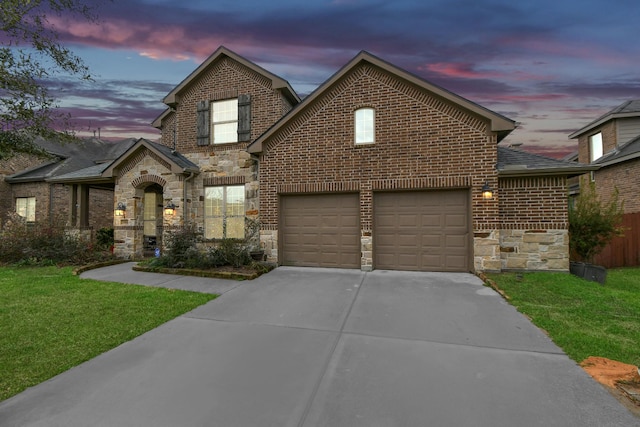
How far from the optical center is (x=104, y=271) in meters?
9.08

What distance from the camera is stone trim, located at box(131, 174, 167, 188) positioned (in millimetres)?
10938

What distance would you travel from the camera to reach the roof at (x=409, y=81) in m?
7.87

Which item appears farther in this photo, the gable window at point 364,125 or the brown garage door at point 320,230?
the brown garage door at point 320,230

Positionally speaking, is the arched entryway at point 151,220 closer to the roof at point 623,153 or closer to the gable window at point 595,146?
the roof at point 623,153

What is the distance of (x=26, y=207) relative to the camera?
17875 mm

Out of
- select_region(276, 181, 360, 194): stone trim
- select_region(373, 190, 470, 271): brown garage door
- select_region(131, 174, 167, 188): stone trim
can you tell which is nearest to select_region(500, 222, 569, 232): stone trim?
select_region(373, 190, 470, 271): brown garage door

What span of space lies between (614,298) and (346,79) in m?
8.54

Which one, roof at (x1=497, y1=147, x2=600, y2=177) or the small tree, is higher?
roof at (x1=497, y1=147, x2=600, y2=177)

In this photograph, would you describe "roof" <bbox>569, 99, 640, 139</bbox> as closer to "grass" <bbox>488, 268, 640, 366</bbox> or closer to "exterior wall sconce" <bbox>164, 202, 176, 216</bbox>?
"grass" <bbox>488, 268, 640, 366</bbox>

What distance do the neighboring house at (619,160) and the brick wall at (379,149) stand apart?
7.50 m

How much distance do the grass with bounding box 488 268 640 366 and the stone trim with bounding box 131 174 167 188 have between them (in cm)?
1138

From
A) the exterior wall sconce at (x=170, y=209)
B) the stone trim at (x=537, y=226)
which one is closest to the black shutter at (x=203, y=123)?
the exterior wall sconce at (x=170, y=209)

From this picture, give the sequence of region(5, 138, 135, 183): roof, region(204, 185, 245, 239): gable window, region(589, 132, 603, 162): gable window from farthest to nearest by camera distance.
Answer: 1. region(5, 138, 135, 183): roof
2. region(589, 132, 603, 162): gable window
3. region(204, 185, 245, 239): gable window

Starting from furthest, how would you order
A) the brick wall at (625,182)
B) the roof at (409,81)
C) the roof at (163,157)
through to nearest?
the brick wall at (625,182)
the roof at (163,157)
the roof at (409,81)
